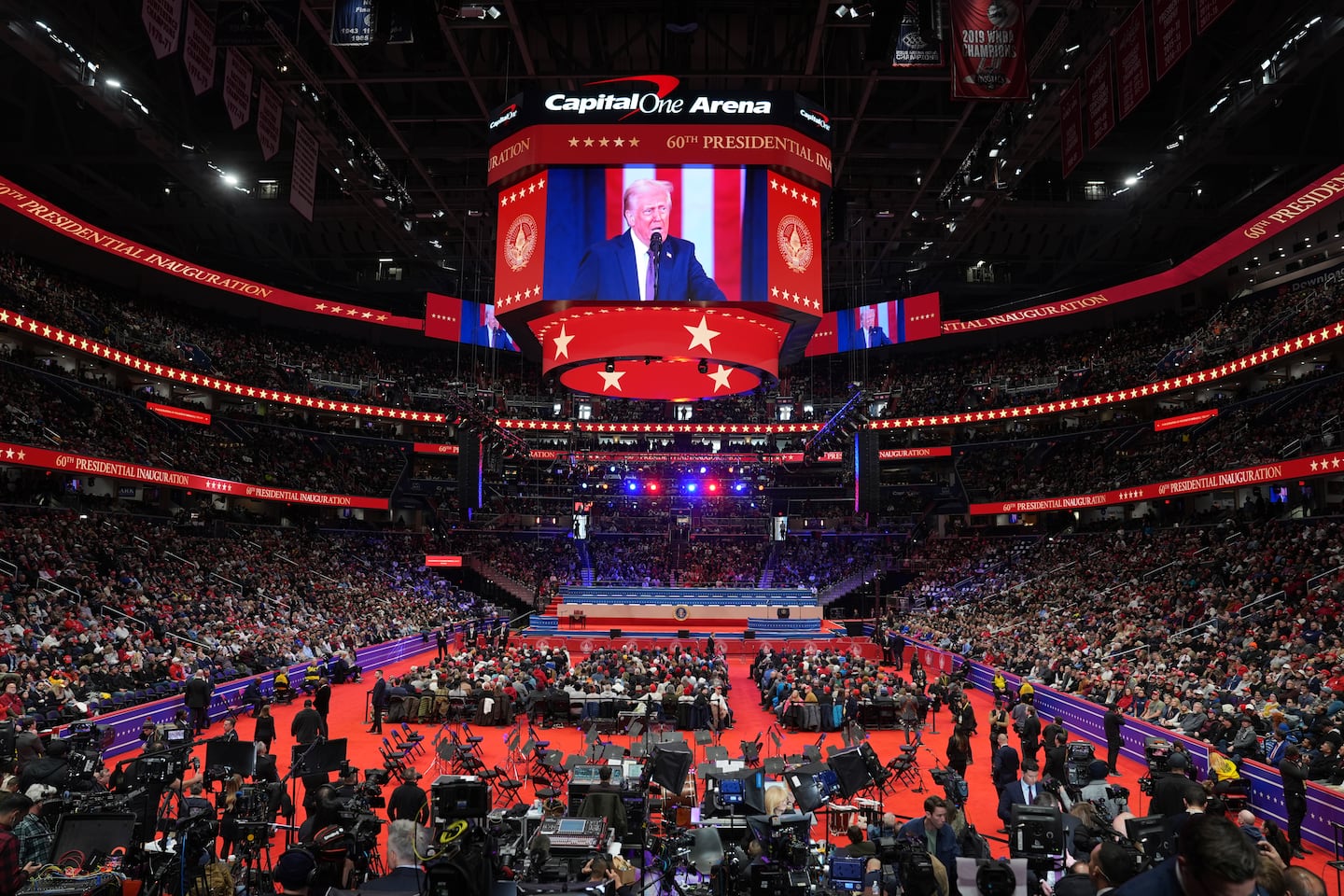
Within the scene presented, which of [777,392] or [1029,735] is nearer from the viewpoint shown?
[1029,735]

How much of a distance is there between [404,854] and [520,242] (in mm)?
12472

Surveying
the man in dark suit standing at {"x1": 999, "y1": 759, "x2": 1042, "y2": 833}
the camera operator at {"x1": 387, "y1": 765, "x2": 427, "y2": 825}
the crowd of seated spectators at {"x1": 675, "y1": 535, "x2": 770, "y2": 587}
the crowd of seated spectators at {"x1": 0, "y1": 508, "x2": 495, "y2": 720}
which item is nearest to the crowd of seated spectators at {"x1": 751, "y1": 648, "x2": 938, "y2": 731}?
the man in dark suit standing at {"x1": 999, "y1": 759, "x2": 1042, "y2": 833}

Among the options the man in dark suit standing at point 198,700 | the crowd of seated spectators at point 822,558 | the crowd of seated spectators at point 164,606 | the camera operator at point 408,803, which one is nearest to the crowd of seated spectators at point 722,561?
the crowd of seated spectators at point 822,558

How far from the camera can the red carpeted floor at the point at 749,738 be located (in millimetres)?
13406

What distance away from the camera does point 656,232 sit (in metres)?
16.6

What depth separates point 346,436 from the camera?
146ft

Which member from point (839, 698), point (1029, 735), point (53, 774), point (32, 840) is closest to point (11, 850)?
point (32, 840)

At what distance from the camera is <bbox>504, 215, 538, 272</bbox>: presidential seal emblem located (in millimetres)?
17062

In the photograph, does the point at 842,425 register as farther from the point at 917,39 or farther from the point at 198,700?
the point at 198,700

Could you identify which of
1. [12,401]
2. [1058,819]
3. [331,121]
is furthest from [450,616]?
[1058,819]

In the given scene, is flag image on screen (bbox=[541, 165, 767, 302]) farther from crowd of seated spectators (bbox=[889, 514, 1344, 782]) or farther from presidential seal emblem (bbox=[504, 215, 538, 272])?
crowd of seated spectators (bbox=[889, 514, 1344, 782])

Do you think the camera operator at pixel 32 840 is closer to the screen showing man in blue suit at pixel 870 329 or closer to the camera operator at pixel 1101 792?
the camera operator at pixel 1101 792

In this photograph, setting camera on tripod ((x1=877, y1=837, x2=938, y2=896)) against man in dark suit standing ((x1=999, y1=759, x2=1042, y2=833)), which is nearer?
camera on tripod ((x1=877, y1=837, x2=938, y2=896))

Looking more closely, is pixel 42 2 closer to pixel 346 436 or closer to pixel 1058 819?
pixel 1058 819
